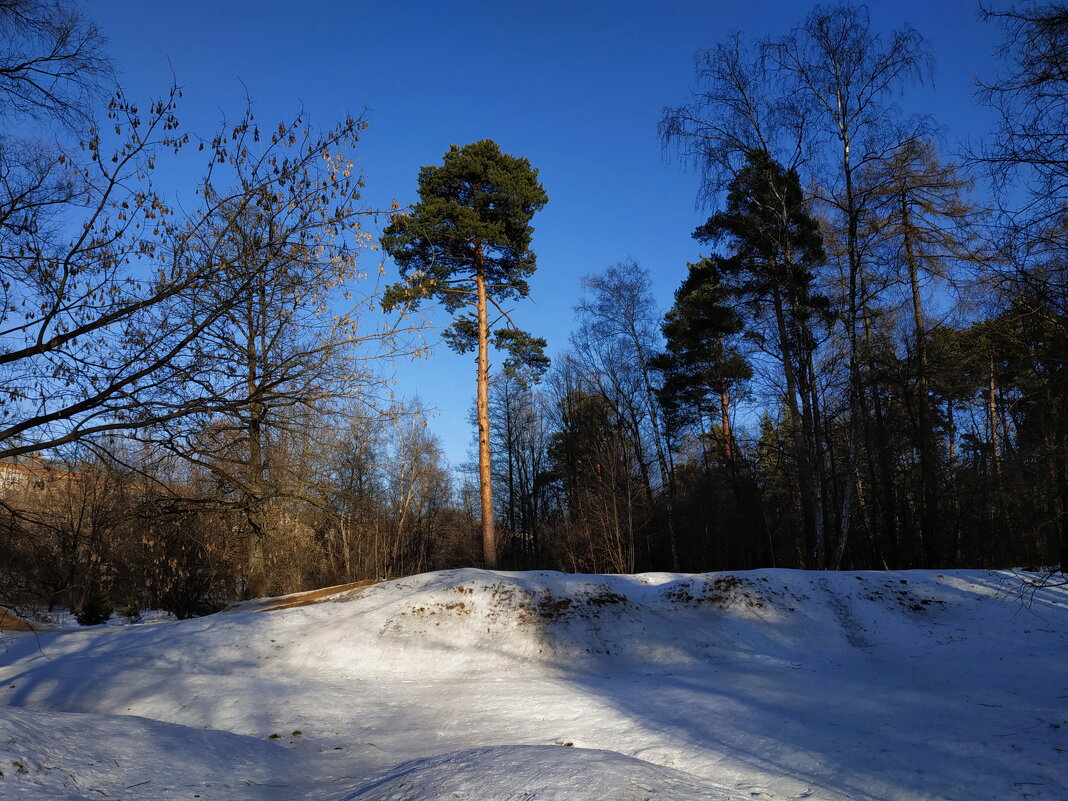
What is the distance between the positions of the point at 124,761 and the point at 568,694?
5.13 meters

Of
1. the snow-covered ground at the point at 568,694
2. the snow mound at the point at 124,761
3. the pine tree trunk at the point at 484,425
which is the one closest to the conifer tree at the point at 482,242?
the pine tree trunk at the point at 484,425

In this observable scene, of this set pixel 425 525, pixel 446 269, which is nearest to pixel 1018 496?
pixel 446 269

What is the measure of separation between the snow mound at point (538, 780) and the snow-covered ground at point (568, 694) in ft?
0.06

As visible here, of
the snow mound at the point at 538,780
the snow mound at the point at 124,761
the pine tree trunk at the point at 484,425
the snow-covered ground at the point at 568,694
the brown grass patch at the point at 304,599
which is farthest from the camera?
the pine tree trunk at the point at 484,425

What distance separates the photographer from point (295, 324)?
5848mm

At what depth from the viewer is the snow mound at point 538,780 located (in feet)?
10.2

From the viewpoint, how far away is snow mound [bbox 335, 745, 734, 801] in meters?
3.10

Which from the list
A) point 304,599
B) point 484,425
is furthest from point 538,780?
point 484,425

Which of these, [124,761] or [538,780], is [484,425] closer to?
[124,761]

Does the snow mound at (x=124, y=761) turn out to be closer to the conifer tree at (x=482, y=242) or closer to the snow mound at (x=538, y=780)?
the snow mound at (x=538, y=780)

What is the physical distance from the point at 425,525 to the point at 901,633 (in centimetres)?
2845

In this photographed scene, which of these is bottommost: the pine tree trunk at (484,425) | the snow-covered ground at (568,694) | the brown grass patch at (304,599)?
the snow-covered ground at (568,694)

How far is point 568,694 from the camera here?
7941mm

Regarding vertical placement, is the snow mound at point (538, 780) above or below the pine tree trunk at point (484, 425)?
below
